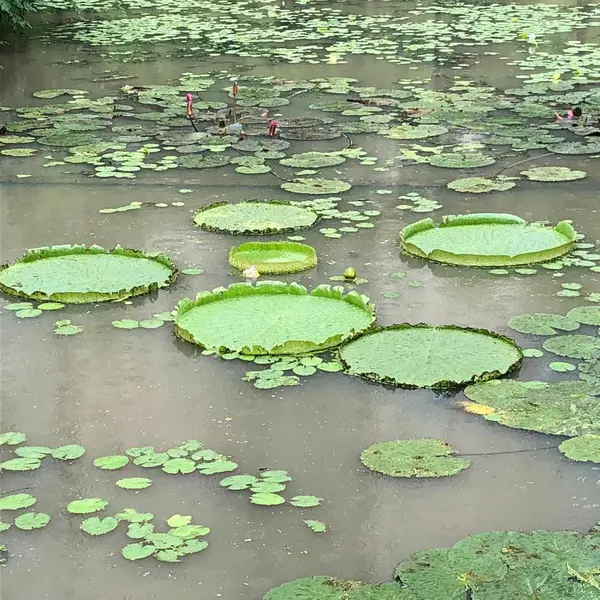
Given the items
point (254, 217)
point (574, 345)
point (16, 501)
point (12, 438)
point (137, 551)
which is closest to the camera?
point (137, 551)

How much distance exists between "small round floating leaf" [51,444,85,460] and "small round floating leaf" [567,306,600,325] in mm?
1756

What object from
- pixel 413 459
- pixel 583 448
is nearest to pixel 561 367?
pixel 583 448

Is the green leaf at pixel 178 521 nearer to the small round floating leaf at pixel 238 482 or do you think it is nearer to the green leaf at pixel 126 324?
the small round floating leaf at pixel 238 482

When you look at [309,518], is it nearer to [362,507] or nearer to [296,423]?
[362,507]

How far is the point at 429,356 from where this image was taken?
10.6 feet

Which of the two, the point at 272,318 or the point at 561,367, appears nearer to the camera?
the point at 561,367

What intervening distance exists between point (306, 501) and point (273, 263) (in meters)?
1.65

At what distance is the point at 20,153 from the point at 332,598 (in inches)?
172

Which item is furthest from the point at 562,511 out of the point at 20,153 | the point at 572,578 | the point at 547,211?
the point at 20,153

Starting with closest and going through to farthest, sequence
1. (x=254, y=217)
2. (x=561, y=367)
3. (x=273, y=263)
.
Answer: (x=561, y=367) → (x=273, y=263) → (x=254, y=217)

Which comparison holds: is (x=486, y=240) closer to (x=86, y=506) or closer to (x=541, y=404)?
(x=541, y=404)

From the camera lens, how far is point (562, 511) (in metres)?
2.50

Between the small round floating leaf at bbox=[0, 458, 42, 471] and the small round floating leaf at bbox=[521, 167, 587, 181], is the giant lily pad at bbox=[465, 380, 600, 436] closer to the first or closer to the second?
the small round floating leaf at bbox=[0, 458, 42, 471]

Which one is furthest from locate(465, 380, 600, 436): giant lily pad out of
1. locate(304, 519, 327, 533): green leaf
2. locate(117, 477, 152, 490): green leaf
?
locate(117, 477, 152, 490): green leaf
